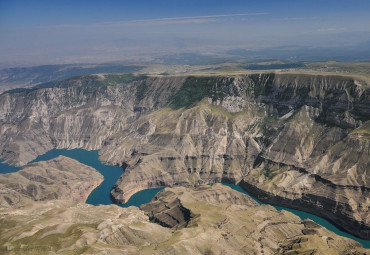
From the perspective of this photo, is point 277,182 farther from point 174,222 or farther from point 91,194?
point 91,194

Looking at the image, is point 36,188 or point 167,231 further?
point 36,188

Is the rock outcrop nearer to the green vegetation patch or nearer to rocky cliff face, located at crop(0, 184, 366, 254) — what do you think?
rocky cliff face, located at crop(0, 184, 366, 254)

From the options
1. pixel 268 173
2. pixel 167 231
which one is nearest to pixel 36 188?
pixel 167 231

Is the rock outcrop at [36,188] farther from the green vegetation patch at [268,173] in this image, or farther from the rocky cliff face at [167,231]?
the green vegetation patch at [268,173]

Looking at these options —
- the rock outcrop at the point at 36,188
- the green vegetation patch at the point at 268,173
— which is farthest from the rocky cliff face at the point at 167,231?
the green vegetation patch at the point at 268,173

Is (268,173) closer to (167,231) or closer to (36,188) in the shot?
(167,231)

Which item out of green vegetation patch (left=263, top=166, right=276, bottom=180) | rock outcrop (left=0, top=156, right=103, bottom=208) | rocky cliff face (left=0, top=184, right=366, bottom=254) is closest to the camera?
rocky cliff face (left=0, top=184, right=366, bottom=254)

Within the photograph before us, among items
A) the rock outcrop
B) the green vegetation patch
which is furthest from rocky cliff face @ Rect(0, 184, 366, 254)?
the green vegetation patch

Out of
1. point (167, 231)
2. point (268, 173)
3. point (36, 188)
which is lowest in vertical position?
point (268, 173)

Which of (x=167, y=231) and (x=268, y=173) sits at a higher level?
(x=167, y=231)

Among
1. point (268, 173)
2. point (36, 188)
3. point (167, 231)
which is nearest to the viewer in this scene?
point (167, 231)
